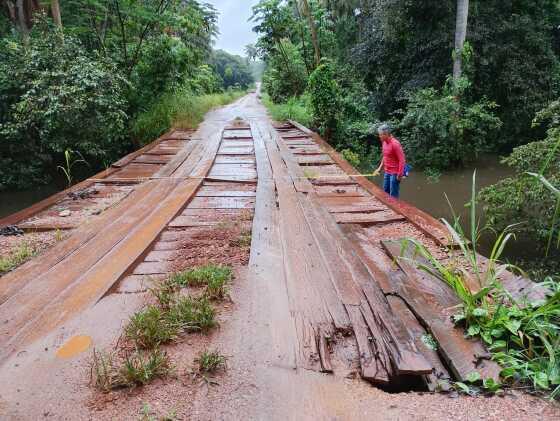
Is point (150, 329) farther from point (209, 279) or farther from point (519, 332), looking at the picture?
point (519, 332)

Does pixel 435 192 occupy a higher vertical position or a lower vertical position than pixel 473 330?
lower

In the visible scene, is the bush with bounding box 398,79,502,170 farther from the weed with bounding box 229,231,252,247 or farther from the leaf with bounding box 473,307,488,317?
the leaf with bounding box 473,307,488,317

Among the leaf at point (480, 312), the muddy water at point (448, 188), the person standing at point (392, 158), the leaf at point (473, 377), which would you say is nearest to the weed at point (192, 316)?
the leaf at point (473, 377)

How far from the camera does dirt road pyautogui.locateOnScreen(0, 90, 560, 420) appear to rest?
1686mm

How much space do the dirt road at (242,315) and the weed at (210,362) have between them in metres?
0.05

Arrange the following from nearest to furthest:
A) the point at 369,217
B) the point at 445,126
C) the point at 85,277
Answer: the point at 85,277
the point at 369,217
the point at 445,126

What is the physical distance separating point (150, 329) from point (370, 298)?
1282mm

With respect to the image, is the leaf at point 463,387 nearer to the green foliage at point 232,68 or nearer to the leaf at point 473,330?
the leaf at point 473,330

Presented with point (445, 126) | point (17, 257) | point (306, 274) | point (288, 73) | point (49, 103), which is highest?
point (288, 73)

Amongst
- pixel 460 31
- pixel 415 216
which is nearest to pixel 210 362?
pixel 415 216

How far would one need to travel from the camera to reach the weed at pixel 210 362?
186 cm

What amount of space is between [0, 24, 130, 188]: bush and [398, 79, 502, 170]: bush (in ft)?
24.8

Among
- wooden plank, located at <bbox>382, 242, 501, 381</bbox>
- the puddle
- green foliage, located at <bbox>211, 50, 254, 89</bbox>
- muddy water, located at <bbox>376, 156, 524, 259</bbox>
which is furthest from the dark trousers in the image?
green foliage, located at <bbox>211, 50, 254, 89</bbox>

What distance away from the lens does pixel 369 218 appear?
13.3 feet
